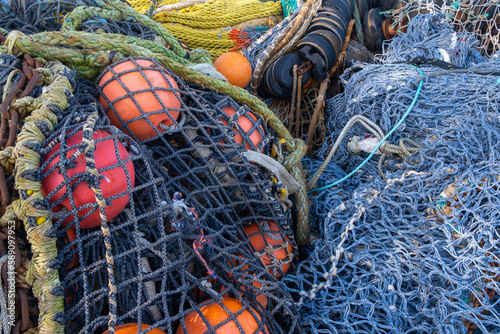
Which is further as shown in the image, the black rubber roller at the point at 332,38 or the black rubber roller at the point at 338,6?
the black rubber roller at the point at 338,6

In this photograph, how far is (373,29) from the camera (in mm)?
2887

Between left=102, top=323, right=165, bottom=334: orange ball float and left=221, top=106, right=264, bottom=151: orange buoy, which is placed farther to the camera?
left=221, top=106, right=264, bottom=151: orange buoy

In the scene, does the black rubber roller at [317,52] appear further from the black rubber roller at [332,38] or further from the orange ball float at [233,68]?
the orange ball float at [233,68]

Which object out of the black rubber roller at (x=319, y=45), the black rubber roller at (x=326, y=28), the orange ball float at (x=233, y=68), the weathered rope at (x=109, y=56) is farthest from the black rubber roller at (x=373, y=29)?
the weathered rope at (x=109, y=56)

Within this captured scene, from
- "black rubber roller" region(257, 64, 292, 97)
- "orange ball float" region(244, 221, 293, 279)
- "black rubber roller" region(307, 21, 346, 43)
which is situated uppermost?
"black rubber roller" region(307, 21, 346, 43)

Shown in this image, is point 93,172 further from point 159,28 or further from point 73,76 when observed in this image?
point 159,28

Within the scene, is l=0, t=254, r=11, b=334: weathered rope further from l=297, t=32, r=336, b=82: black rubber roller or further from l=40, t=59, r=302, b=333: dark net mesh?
l=297, t=32, r=336, b=82: black rubber roller

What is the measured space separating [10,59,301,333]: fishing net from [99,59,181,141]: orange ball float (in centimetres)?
2

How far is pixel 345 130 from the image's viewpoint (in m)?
2.08

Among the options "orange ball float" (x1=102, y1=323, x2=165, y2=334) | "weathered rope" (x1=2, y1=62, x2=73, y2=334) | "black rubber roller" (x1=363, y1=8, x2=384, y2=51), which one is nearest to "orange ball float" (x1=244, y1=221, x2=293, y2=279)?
"orange ball float" (x1=102, y1=323, x2=165, y2=334)

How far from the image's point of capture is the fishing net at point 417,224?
4.45 feet

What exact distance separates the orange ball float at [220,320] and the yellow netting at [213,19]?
1.91 metres

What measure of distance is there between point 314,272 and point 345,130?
0.89 meters

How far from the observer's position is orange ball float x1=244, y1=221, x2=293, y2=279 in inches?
61.6
